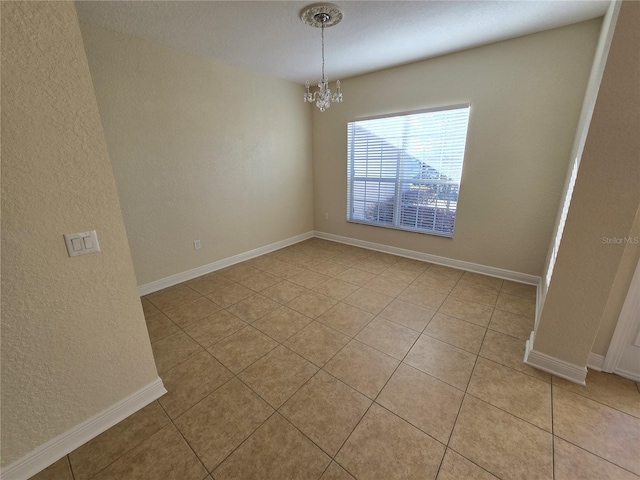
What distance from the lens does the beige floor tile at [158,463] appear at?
120 cm

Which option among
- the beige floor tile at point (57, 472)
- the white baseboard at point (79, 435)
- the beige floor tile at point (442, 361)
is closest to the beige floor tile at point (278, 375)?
the white baseboard at point (79, 435)

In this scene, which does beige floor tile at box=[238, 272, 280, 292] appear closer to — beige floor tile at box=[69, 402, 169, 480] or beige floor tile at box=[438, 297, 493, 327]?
beige floor tile at box=[69, 402, 169, 480]

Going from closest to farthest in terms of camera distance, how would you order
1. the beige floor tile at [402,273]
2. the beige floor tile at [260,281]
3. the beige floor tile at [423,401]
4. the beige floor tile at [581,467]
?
the beige floor tile at [581,467]
the beige floor tile at [423,401]
the beige floor tile at [260,281]
the beige floor tile at [402,273]

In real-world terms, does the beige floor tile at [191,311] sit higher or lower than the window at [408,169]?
lower

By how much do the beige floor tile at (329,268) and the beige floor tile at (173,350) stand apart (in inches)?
67.7

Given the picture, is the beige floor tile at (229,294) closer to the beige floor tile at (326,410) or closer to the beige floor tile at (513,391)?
the beige floor tile at (326,410)

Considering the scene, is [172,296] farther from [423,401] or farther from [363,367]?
[423,401]

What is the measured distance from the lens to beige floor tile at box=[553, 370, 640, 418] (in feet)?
4.93

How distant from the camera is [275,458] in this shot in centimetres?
126

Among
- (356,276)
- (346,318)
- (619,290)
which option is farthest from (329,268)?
(619,290)

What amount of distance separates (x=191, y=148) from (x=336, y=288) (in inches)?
91.6

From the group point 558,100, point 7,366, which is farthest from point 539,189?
point 7,366

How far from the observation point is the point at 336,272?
11.1ft

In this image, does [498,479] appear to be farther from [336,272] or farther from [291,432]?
[336,272]
